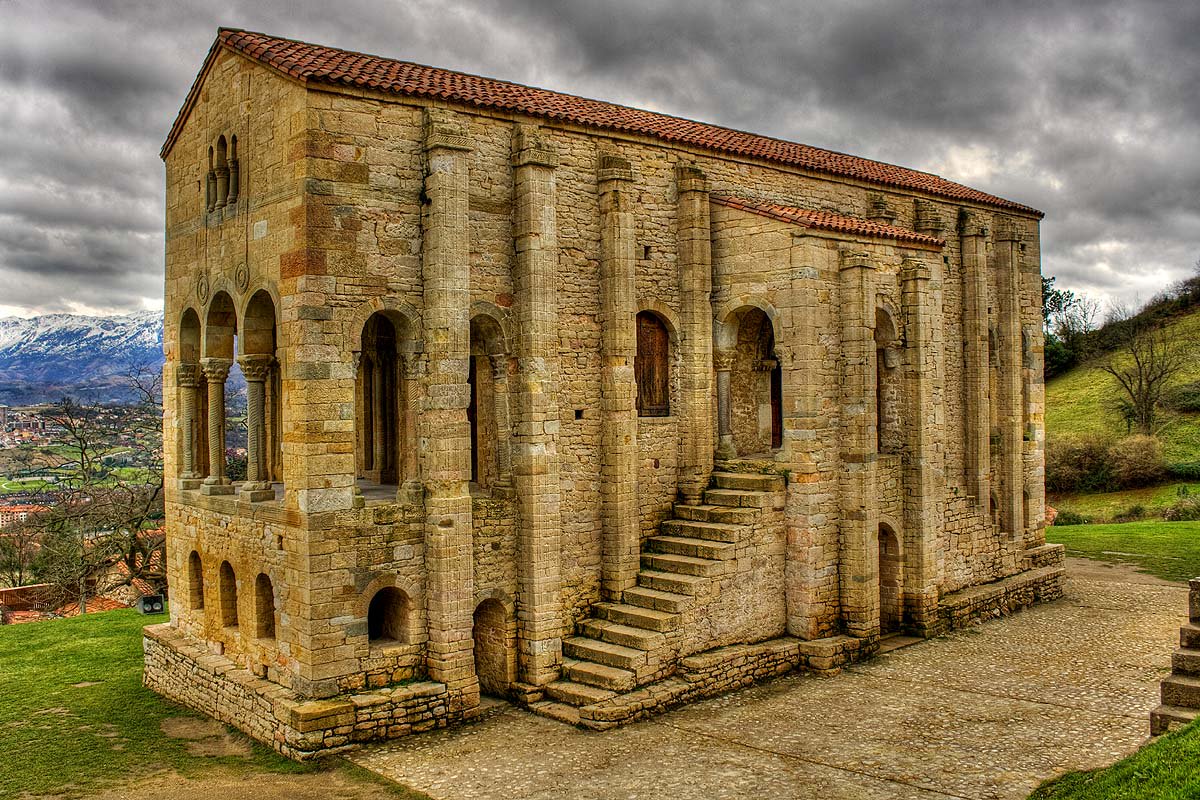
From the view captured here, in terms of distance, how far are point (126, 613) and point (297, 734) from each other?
1440cm

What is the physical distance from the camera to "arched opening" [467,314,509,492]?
1498cm

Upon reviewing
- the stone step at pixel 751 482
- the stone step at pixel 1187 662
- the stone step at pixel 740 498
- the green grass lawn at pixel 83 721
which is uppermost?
the stone step at pixel 751 482

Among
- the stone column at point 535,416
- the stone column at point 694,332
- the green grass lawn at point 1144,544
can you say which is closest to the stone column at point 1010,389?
the green grass lawn at point 1144,544

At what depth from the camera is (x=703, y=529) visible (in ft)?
53.8

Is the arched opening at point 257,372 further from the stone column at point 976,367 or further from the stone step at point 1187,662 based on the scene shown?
the stone column at point 976,367

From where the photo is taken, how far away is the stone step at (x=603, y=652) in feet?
46.6

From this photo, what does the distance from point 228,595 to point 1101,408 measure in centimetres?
4684

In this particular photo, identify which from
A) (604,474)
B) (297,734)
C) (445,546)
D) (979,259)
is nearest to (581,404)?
(604,474)

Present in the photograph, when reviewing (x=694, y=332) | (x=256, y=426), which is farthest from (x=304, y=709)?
(x=694, y=332)

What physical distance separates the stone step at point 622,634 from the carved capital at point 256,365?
653 cm

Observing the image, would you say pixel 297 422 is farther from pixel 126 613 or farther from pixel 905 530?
pixel 126 613

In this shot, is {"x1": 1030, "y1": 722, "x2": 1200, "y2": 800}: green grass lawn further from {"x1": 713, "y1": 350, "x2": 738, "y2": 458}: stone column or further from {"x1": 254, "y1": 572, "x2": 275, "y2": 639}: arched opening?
{"x1": 254, "y1": 572, "x2": 275, "y2": 639}: arched opening

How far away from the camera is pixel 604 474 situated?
16000mm

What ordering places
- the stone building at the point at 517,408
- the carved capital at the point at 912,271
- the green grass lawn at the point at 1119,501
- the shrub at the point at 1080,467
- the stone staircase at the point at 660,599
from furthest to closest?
the shrub at the point at 1080,467 → the green grass lawn at the point at 1119,501 → the carved capital at the point at 912,271 → the stone staircase at the point at 660,599 → the stone building at the point at 517,408
